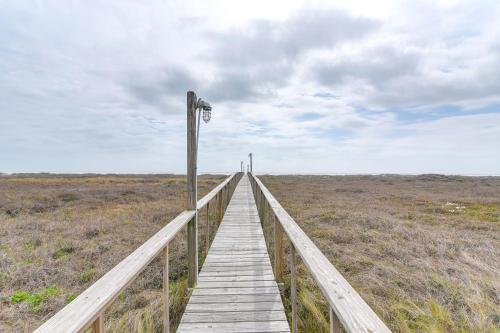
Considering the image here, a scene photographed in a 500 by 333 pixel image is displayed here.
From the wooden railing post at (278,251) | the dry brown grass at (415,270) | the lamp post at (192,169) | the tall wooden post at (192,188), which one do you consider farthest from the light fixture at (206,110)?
the dry brown grass at (415,270)

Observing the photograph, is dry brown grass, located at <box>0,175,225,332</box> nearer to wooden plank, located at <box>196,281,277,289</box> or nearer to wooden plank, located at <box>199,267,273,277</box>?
wooden plank, located at <box>196,281,277,289</box>

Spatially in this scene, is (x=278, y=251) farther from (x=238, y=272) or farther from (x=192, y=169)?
(x=192, y=169)

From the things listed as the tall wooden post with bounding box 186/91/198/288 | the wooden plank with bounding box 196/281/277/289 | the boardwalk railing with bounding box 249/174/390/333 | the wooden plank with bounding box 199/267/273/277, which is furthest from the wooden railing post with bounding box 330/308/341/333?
the wooden plank with bounding box 199/267/273/277

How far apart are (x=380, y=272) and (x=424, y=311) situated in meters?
1.42

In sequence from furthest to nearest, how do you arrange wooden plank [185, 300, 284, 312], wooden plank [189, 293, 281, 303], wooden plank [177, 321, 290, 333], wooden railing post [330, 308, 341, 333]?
1. wooden plank [189, 293, 281, 303]
2. wooden plank [185, 300, 284, 312]
3. wooden plank [177, 321, 290, 333]
4. wooden railing post [330, 308, 341, 333]

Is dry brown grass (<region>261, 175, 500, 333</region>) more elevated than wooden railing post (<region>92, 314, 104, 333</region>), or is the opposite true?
wooden railing post (<region>92, 314, 104, 333</region>)

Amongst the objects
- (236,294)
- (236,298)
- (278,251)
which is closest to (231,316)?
(236,298)

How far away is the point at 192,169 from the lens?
12.6 feet

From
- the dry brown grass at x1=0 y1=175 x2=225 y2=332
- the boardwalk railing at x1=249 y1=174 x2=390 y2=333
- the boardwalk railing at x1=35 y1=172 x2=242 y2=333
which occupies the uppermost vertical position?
the boardwalk railing at x1=35 y1=172 x2=242 y2=333

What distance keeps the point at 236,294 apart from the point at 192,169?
1.71 metres

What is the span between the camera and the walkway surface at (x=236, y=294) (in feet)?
8.87

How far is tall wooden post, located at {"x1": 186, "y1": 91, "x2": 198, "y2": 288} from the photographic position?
11.7 feet

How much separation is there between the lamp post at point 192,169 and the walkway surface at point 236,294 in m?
0.32

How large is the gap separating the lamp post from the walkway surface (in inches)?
12.6
